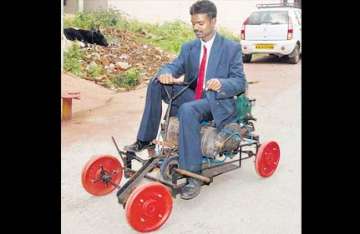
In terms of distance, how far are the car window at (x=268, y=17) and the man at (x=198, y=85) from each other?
0.18 meters

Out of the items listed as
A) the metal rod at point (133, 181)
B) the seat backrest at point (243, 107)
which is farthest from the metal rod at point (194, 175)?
the seat backrest at point (243, 107)

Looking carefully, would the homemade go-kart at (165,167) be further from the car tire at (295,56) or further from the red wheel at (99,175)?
the car tire at (295,56)

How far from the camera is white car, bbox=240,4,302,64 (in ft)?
8.62

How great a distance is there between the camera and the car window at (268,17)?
8.79 ft

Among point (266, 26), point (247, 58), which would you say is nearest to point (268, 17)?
point (266, 26)

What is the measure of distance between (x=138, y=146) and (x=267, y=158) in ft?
2.80

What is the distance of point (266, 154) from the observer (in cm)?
311

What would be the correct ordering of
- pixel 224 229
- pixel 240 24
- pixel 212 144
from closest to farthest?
1. pixel 224 229
2. pixel 240 24
3. pixel 212 144

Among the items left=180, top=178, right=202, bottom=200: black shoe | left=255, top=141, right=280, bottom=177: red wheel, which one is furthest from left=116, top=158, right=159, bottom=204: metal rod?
left=255, top=141, right=280, bottom=177: red wheel

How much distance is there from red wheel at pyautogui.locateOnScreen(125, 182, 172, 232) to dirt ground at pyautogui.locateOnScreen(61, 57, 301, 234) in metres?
0.07
